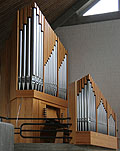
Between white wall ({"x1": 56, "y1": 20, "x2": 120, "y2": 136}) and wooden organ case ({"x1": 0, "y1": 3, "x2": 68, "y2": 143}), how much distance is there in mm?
2045

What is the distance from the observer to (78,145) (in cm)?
638

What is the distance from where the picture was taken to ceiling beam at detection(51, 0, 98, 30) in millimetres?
11547

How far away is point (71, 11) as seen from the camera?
38.4ft

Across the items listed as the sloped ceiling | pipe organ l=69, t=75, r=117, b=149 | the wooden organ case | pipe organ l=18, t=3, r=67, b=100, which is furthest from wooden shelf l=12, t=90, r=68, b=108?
the sloped ceiling

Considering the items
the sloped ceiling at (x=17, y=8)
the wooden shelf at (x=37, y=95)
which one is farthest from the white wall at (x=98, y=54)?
the wooden shelf at (x=37, y=95)

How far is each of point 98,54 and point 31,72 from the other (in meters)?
3.82

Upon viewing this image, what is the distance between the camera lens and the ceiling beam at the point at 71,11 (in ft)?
37.9

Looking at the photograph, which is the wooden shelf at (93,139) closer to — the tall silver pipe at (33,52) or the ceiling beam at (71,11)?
the tall silver pipe at (33,52)

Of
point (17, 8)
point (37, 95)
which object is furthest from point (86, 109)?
point (17, 8)

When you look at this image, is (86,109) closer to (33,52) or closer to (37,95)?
(37,95)

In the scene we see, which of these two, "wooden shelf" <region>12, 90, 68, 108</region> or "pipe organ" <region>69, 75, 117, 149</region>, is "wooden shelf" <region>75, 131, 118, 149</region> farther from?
"wooden shelf" <region>12, 90, 68, 108</region>

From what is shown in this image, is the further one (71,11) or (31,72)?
(71,11)

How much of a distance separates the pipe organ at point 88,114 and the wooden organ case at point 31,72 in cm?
125

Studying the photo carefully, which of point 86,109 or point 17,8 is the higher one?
point 17,8
